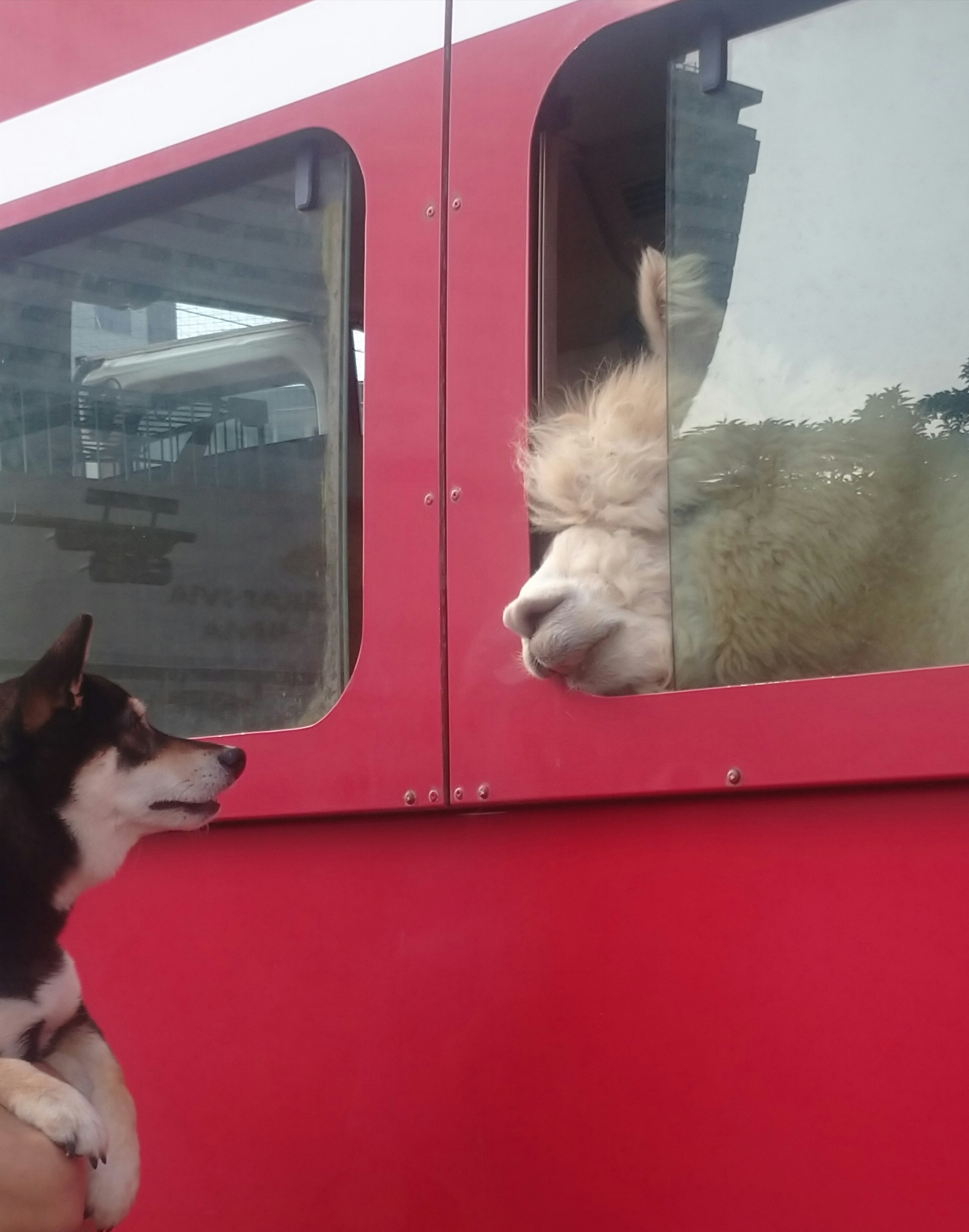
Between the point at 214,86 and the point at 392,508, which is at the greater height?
the point at 214,86

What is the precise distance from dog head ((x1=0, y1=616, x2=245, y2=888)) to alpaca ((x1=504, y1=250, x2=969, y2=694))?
442 millimetres

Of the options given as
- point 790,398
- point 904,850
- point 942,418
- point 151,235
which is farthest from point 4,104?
point 904,850

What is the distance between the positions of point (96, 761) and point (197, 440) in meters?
0.52

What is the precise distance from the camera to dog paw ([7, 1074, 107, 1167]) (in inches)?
55.1

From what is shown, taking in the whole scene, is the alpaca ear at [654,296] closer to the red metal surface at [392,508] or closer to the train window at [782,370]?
the train window at [782,370]

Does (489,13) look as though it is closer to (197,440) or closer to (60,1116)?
(197,440)

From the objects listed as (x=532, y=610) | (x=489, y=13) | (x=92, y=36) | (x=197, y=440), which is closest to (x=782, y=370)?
(x=532, y=610)

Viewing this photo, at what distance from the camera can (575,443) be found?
5.21ft

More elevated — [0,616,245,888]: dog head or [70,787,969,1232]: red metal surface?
[0,616,245,888]: dog head

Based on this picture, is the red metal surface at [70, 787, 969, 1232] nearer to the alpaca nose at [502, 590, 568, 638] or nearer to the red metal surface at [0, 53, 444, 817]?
the red metal surface at [0, 53, 444, 817]

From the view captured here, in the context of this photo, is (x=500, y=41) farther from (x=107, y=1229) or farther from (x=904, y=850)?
(x=107, y=1229)

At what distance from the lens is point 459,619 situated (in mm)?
1654

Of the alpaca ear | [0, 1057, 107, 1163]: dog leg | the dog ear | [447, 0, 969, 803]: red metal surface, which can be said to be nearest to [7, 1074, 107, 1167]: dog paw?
[0, 1057, 107, 1163]: dog leg

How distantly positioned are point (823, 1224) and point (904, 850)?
0.36 metres
